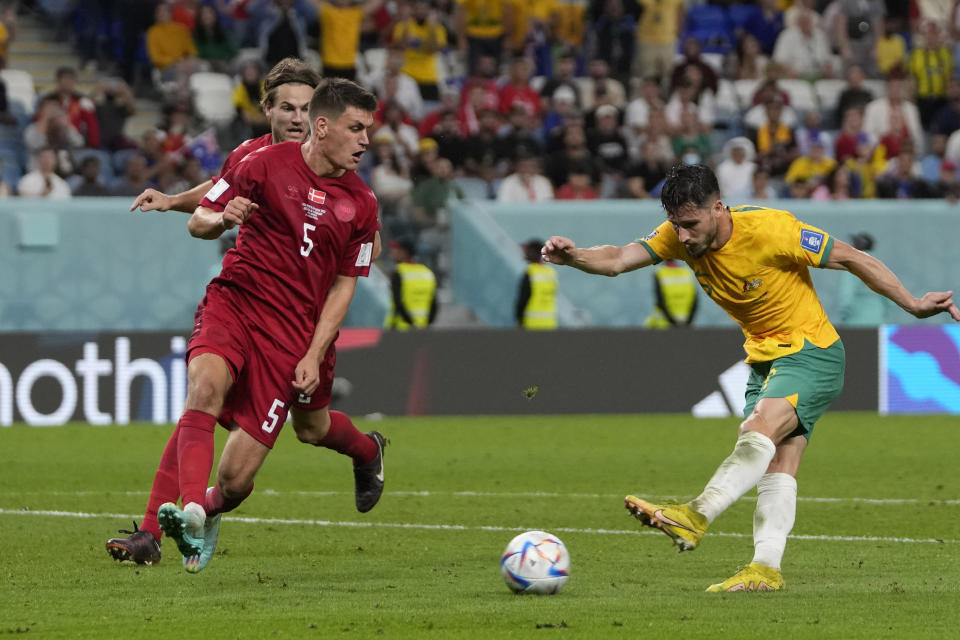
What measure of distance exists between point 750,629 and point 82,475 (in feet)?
Result: 24.8

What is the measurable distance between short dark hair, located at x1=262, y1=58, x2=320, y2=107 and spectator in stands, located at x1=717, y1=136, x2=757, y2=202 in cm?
1261

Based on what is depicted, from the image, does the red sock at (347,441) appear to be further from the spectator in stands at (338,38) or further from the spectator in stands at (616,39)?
the spectator in stands at (616,39)

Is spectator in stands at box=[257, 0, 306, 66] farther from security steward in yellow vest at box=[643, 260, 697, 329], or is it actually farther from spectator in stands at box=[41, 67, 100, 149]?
security steward in yellow vest at box=[643, 260, 697, 329]

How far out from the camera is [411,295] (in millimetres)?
18156

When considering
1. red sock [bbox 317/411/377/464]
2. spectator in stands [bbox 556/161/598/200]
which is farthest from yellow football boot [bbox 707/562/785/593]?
spectator in stands [bbox 556/161/598/200]

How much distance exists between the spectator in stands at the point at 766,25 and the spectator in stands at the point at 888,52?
145 cm

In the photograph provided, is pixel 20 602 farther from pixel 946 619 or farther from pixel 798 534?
pixel 798 534

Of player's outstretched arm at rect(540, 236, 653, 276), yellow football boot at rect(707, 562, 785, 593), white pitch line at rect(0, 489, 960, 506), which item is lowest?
white pitch line at rect(0, 489, 960, 506)

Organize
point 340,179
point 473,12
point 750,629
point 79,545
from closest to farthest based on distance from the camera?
point 750,629 < point 340,179 < point 79,545 < point 473,12

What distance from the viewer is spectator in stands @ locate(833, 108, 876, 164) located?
21.5 meters

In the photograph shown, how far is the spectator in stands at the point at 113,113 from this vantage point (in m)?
19.2

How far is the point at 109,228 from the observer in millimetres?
18031

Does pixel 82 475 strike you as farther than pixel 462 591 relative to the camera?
Yes

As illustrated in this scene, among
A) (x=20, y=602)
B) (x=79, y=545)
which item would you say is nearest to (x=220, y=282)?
(x=20, y=602)
